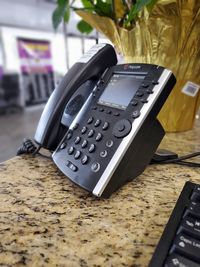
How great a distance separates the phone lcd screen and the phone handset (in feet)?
0.17

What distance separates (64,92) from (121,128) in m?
0.15

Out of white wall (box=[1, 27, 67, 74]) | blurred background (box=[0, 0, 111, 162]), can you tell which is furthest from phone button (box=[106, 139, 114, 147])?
white wall (box=[1, 27, 67, 74])

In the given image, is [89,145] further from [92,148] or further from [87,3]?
[87,3]

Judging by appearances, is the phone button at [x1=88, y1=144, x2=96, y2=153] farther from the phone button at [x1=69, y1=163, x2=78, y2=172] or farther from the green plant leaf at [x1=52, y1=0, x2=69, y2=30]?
the green plant leaf at [x1=52, y1=0, x2=69, y2=30]

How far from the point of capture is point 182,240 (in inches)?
7.3

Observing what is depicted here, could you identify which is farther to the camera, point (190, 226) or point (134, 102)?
point (134, 102)

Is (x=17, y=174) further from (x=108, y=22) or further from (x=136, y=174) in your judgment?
(x=108, y=22)

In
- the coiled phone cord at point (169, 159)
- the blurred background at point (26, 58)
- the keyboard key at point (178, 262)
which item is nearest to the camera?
the keyboard key at point (178, 262)

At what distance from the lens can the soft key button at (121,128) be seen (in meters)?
Answer: 0.30

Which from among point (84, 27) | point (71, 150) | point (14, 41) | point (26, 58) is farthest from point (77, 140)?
point (26, 58)

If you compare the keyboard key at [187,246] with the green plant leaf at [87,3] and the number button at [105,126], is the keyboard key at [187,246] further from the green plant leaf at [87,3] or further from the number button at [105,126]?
the green plant leaf at [87,3]

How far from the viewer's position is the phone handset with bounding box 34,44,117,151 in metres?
0.41

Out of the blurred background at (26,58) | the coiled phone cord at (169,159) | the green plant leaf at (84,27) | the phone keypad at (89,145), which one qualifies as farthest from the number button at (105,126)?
the blurred background at (26,58)

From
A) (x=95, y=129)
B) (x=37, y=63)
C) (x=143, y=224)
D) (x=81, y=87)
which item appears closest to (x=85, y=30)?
(x=81, y=87)
